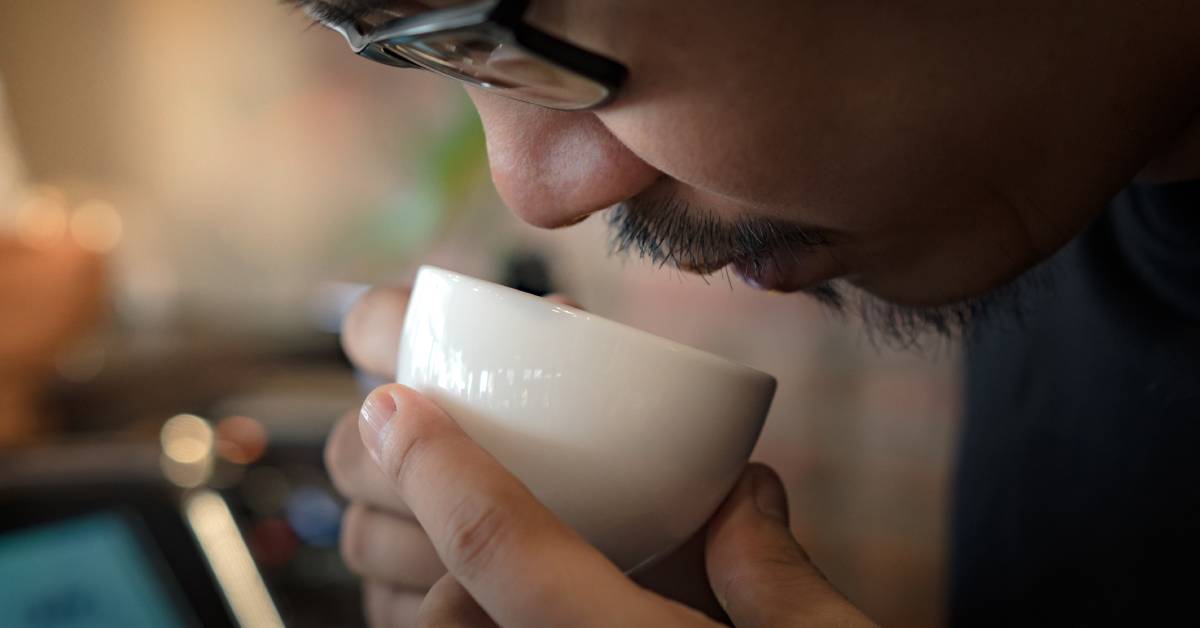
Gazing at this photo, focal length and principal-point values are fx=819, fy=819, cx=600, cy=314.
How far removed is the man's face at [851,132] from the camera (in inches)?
18.7

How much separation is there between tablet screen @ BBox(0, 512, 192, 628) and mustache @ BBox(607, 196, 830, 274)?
0.61 metres

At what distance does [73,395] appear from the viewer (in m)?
1.45

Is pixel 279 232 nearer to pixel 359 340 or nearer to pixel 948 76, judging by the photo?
pixel 359 340

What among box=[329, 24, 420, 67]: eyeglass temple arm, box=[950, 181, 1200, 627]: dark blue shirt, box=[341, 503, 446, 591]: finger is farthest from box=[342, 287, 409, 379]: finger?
box=[950, 181, 1200, 627]: dark blue shirt

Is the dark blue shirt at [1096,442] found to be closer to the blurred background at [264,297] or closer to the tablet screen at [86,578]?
the blurred background at [264,297]

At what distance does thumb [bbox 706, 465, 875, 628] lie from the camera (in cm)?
51

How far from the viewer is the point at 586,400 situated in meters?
0.48

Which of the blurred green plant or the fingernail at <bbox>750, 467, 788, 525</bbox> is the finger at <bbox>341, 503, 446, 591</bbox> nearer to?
the fingernail at <bbox>750, 467, 788, 525</bbox>

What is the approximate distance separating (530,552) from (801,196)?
293 millimetres

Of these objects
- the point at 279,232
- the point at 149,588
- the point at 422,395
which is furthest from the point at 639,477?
the point at 279,232

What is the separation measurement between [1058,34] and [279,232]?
2107 mm

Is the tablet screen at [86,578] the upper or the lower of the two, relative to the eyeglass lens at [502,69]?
lower

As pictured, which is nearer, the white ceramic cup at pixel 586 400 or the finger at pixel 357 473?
the white ceramic cup at pixel 586 400

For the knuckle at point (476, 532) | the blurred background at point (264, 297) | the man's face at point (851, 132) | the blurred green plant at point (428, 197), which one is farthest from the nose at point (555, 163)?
the blurred green plant at point (428, 197)
